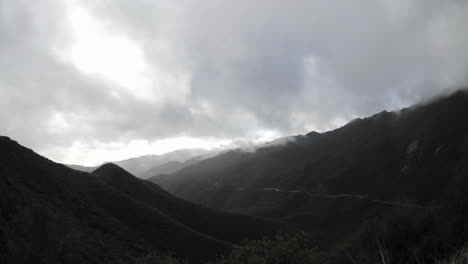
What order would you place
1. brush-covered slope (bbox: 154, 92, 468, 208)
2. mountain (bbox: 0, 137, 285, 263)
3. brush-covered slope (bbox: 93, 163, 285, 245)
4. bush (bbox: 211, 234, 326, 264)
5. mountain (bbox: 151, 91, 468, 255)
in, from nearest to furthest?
1. mountain (bbox: 0, 137, 285, 263)
2. bush (bbox: 211, 234, 326, 264)
3. brush-covered slope (bbox: 93, 163, 285, 245)
4. mountain (bbox: 151, 91, 468, 255)
5. brush-covered slope (bbox: 154, 92, 468, 208)

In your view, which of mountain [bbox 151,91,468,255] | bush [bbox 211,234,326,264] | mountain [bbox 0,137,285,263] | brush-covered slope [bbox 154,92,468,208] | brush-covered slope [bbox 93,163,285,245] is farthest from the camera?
brush-covered slope [bbox 154,92,468,208]

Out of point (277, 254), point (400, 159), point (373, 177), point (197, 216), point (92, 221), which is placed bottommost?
point (277, 254)

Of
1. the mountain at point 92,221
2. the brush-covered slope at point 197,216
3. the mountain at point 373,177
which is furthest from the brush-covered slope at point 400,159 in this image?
the mountain at point 92,221

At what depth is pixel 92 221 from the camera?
2520 inches

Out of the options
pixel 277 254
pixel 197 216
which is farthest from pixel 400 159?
pixel 277 254

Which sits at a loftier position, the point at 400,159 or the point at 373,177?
the point at 400,159

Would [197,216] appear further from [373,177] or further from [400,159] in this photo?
[400,159]

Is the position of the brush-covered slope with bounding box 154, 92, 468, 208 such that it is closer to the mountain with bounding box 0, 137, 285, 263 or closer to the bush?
the mountain with bounding box 0, 137, 285, 263

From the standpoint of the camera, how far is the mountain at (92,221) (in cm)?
2395

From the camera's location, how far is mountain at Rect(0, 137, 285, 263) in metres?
24.0

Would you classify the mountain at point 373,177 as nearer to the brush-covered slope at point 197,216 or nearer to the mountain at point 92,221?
the brush-covered slope at point 197,216

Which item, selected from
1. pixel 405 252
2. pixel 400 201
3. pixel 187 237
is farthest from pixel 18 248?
pixel 400 201

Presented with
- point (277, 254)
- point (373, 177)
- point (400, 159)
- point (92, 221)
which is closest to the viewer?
point (277, 254)

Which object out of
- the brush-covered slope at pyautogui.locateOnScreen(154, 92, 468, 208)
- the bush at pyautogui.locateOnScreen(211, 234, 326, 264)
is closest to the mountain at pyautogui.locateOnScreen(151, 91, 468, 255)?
the brush-covered slope at pyautogui.locateOnScreen(154, 92, 468, 208)
